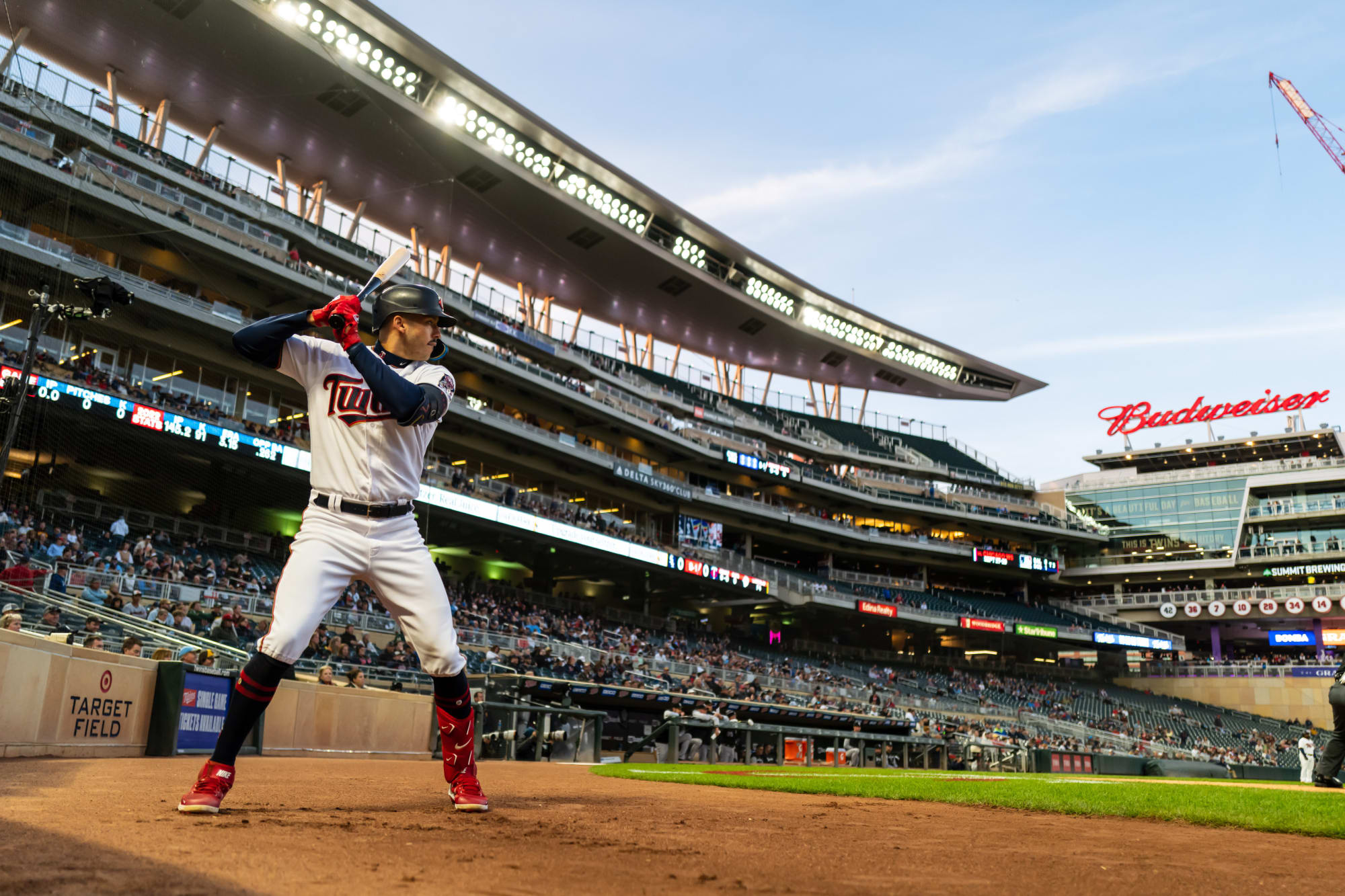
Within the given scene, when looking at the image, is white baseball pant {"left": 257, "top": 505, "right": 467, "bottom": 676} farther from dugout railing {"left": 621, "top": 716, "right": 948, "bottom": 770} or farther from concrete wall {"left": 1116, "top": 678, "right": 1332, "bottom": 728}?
concrete wall {"left": 1116, "top": 678, "right": 1332, "bottom": 728}

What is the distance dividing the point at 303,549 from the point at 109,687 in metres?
7.48

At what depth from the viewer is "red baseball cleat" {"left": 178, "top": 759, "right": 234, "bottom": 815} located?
425cm

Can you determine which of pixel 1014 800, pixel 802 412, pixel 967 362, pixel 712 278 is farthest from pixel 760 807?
pixel 967 362

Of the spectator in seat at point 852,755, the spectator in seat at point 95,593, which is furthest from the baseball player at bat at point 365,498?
the spectator in seat at point 852,755

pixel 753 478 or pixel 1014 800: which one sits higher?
pixel 753 478

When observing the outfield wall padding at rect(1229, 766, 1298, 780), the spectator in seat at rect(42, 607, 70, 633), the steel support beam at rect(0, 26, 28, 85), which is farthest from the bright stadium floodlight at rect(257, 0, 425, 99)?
the outfield wall padding at rect(1229, 766, 1298, 780)

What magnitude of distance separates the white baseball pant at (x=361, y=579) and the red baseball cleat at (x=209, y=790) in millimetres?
552

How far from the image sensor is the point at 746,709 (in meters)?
29.3

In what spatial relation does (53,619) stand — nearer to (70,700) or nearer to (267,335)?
(70,700)

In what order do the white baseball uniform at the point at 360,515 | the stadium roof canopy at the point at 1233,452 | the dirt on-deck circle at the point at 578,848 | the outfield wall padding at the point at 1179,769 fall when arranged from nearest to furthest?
1. the dirt on-deck circle at the point at 578,848
2. the white baseball uniform at the point at 360,515
3. the outfield wall padding at the point at 1179,769
4. the stadium roof canopy at the point at 1233,452

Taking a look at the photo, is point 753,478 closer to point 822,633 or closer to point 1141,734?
point 822,633

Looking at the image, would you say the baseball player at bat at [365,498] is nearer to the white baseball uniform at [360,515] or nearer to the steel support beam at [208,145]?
the white baseball uniform at [360,515]

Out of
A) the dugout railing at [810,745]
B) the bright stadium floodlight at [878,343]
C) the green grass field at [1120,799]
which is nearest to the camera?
the green grass field at [1120,799]

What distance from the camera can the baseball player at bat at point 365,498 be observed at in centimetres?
457
